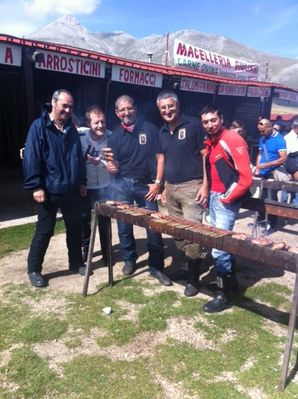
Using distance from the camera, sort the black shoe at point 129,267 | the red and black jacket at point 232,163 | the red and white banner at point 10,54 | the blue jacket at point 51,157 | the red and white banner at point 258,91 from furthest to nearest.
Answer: the red and white banner at point 258,91
the red and white banner at point 10,54
the black shoe at point 129,267
the blue jacket at point 51,157
the red and black jacket at point 232,163

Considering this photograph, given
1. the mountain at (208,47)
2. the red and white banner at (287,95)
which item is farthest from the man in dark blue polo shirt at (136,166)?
the mountain at (208,47)

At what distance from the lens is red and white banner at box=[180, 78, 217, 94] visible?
33.2 feet

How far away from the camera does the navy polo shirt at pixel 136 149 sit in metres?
4.25

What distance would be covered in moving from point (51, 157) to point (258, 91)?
11393 mm

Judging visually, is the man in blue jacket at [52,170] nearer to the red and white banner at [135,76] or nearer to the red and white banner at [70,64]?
the red and white banner at [70,64]

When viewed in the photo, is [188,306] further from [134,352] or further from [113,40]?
[113,40]

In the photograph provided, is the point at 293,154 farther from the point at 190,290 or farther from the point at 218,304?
the point at 218,304

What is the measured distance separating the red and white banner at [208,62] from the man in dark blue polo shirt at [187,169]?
39.9 ft

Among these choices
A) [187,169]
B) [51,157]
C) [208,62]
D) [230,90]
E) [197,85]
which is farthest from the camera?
[208,62]

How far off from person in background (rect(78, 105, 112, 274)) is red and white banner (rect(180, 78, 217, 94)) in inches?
241

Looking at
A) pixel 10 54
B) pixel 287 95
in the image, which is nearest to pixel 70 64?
pixel 10 54

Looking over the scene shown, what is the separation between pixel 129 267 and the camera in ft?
15.2

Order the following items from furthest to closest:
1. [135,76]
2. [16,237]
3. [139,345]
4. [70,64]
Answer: [135,76], [70,64], [16,237], [139,345]

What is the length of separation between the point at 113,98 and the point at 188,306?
7518 millimetres
